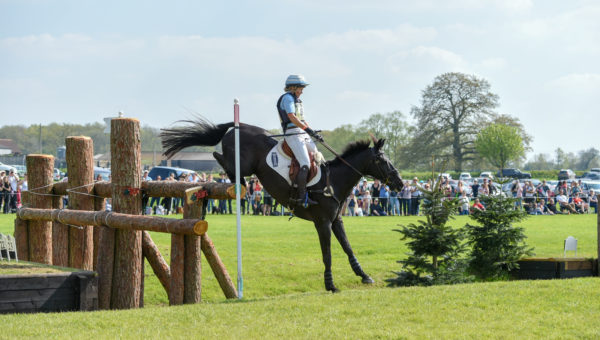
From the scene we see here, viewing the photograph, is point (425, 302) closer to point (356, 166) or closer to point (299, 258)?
point (356, 166)

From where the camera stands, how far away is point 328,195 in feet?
35.2

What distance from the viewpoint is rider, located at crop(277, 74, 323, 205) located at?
34.4 ft

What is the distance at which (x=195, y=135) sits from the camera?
38.0 ft

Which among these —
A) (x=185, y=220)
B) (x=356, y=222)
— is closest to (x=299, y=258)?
(x=185, y=220)

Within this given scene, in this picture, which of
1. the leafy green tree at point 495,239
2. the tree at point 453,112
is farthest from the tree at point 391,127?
the leafy green tree at point 495,239

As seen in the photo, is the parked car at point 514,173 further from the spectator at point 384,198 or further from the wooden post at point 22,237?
the wooden post at point 22,237

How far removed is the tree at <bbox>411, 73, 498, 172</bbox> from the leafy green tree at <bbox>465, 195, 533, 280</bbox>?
59.7 m

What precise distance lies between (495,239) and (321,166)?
14.9ft

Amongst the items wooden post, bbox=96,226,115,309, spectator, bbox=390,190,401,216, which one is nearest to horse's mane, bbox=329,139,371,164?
wooden post, bbox=96,226,115,309

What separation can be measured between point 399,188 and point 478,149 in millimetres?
63194

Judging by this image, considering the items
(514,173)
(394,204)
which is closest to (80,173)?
(394,204)

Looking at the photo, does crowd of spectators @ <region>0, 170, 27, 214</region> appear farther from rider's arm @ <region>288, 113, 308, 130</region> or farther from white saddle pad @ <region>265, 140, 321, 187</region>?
rider's arm @ <region>288, 113, 308, 130</region>

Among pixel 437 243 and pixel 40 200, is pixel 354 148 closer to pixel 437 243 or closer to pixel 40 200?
pixel 437 243

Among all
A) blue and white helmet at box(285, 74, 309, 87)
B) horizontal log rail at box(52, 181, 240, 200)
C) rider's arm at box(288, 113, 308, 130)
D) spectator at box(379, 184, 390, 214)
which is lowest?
spectator at box(379, 184, 390, 214)
